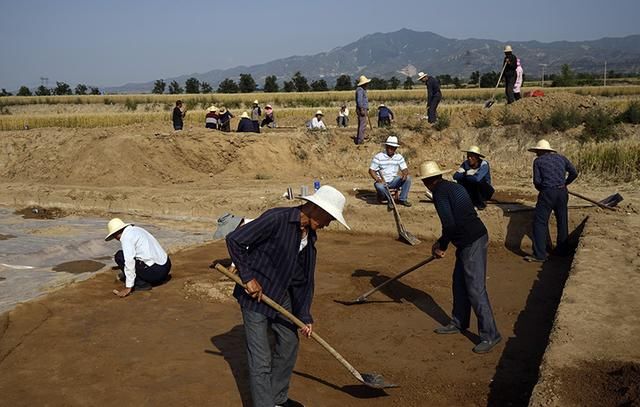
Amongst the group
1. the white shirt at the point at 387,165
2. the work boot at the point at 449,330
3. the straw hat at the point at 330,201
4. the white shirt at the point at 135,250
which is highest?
the straw hat at the point at 330,201

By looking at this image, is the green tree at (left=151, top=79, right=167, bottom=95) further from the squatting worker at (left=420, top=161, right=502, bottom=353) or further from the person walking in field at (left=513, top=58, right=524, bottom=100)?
the squatting worker at (left=420, top=161, right=502, bottom=353)

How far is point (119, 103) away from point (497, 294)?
1734 inches

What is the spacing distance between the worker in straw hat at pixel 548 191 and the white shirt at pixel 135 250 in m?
5.25

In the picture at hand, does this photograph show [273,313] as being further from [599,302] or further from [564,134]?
[564,134]

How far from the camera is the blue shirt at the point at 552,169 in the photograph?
8242mm

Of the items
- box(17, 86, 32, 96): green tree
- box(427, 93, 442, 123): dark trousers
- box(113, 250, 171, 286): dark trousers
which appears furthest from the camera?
box(17, 86, 32, 96): green tree

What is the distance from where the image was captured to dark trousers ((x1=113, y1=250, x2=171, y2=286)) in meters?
A: 7.54

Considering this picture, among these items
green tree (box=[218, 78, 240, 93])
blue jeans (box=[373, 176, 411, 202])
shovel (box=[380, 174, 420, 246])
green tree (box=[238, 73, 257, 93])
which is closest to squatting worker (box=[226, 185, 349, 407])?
shovel (box=[380, 174, 420, 246])

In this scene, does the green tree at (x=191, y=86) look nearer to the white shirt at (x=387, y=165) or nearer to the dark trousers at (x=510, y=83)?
the dark trousers at (x=510, y=83)

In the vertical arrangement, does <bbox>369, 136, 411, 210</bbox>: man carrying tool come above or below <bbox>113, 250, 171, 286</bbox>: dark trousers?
above

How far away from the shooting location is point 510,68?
1591 cm

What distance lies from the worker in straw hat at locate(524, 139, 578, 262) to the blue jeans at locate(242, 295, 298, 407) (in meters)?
5.29

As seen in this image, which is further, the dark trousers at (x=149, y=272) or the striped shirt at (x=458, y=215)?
the dark trousers at (x=149, y=272)

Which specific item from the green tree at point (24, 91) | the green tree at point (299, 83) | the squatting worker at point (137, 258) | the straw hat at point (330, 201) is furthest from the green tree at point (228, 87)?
the straw hat at point (330, 201)
